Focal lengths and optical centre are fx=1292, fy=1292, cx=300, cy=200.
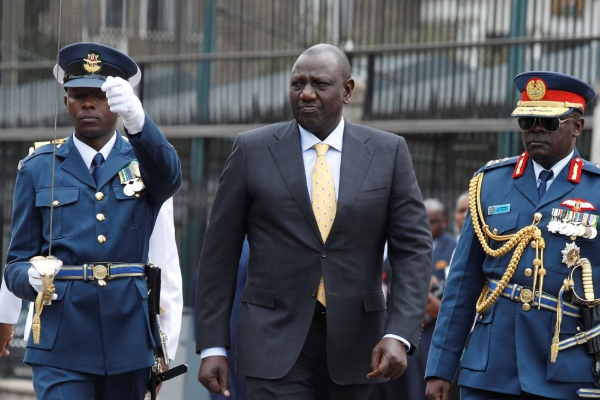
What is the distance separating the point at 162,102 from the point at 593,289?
8.41m

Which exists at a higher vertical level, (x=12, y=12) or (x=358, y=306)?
(x=12, y=12)

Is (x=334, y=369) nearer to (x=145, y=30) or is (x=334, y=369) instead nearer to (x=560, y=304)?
(x=560, y=304)

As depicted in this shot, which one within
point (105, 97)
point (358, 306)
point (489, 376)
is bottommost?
point (489, 376)

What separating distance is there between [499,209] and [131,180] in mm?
1639

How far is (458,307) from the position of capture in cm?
561

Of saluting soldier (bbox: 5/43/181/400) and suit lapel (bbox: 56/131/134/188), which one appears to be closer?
saluting soldier (bbox: 5/43/181/400)

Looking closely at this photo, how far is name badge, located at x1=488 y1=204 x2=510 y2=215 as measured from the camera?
5605 mm

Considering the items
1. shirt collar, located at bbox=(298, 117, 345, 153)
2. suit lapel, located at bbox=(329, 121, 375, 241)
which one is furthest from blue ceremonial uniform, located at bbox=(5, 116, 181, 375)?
suit lapel, located at bbox=(329, 121, 375, 241)

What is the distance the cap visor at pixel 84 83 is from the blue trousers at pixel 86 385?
1.24 metres

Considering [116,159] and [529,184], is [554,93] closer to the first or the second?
[529,184]

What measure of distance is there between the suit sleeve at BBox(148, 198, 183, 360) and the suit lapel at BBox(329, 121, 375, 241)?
117cm

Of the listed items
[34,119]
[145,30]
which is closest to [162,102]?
[145,30]

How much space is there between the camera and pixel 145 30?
13.7 meters

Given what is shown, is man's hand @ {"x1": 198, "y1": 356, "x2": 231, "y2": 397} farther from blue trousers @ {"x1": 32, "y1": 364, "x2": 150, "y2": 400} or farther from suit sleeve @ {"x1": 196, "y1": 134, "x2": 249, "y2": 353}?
blue trousers @ {"x1": 32, "y1": 364, "x2": 150, "y2": 400}
